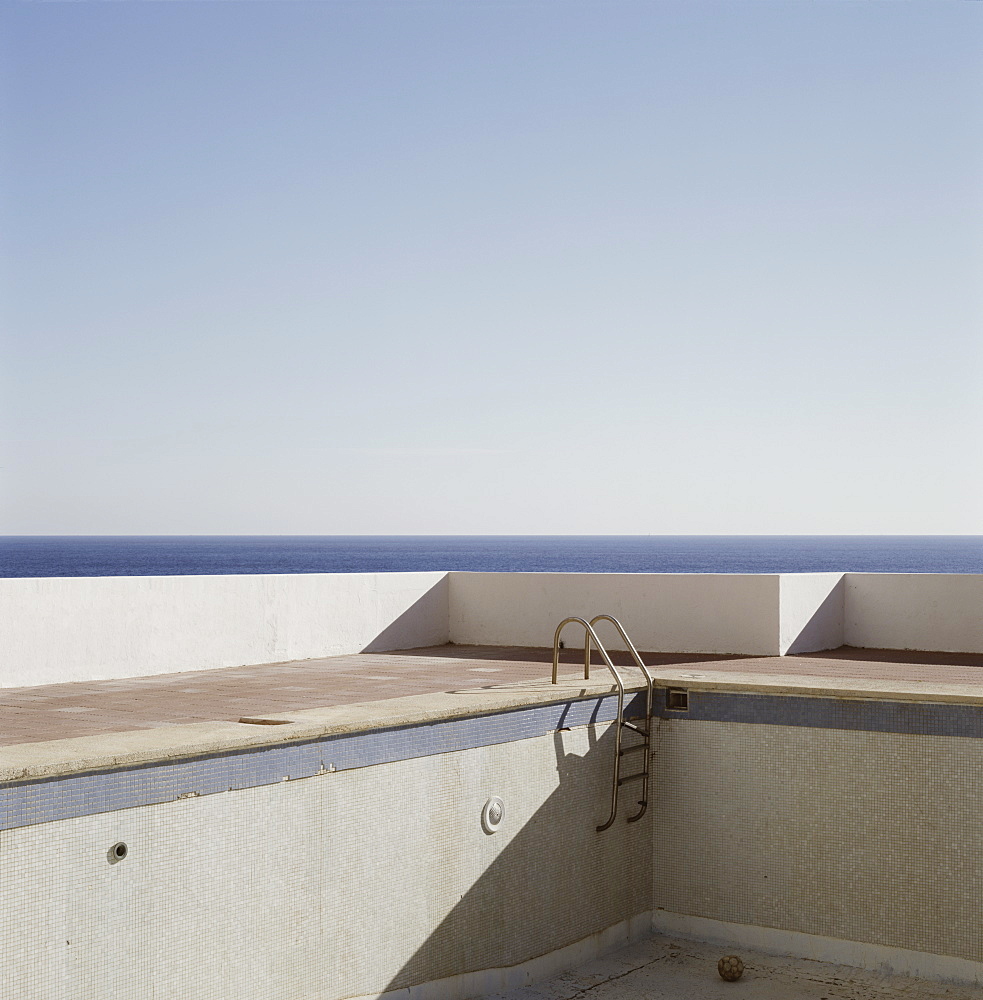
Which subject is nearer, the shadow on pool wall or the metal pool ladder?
the shadow on pool wall

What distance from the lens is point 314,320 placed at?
3544cm

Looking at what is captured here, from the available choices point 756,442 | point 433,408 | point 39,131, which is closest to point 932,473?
point 756,442

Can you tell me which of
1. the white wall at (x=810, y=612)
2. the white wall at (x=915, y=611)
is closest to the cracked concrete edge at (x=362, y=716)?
the white wall at (x=810, y=612)

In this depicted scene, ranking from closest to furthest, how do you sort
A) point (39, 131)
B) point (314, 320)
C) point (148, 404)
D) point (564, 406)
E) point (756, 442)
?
point (39, 131) < point (314, 320) < point (564, 406) < point (148, 404) < point (756, 442)

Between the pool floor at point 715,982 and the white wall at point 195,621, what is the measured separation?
3891mm

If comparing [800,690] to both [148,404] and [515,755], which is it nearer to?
[515,755]

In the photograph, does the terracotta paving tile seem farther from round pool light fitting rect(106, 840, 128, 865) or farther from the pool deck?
round pool light fitting rect(106, 840, 128, 865)

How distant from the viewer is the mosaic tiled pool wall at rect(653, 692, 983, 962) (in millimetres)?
5762

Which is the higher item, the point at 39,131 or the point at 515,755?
the point at 39,131

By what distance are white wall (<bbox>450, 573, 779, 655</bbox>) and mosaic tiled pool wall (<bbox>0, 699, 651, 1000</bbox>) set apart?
11.0ft

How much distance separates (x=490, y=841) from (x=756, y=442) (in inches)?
2985

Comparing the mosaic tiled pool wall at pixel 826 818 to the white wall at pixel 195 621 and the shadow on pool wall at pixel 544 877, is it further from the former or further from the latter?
the white wall at pixel 195 621

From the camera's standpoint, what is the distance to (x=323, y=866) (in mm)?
4762

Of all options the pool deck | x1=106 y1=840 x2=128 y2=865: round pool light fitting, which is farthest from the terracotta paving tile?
x1=106 y1=840 x2=128 y2=865: round pool light fitting
